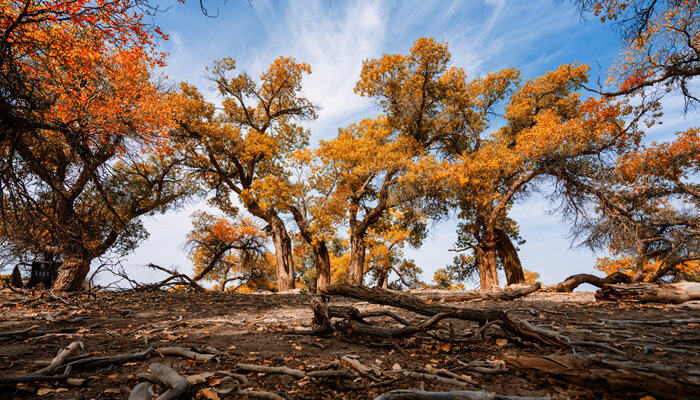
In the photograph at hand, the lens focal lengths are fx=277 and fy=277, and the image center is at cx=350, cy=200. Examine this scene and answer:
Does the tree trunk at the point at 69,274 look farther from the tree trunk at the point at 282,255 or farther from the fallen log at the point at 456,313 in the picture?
the fallen log at the point at 456,313

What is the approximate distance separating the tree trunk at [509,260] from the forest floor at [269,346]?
875 centimetres

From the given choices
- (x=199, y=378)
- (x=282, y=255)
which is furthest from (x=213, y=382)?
(x=282, y=255)

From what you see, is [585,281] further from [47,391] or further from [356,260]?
[47,391]

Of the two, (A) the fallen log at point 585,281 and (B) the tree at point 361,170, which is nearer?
(A) the fallen log at point 585,281

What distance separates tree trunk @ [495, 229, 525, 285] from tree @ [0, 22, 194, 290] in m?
15.6

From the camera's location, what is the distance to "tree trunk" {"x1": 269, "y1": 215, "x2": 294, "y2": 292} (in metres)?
14.0

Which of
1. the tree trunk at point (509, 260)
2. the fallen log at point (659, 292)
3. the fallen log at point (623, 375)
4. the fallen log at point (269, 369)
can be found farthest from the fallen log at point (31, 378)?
the tree trunk at point (509, 260)

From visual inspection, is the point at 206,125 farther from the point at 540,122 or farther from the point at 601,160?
the point at 601,160

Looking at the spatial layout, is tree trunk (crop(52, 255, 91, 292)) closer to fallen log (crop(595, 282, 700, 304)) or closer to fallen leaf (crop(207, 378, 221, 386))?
fallen leaf (crop(207, 378, 221, 386))

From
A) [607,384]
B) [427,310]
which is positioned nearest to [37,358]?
[427,310]

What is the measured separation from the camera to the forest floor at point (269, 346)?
2316mm

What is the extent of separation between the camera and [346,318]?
4.07m

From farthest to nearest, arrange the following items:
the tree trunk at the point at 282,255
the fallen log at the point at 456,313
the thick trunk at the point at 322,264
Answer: the thick trunk at the point at 322,264, the tree trunk at the point at 282,255, the fallen log at the point at 456,313

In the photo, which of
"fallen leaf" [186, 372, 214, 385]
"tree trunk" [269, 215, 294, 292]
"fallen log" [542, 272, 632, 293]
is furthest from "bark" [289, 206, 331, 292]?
"fallen leaf" [186, 372, 214, 385]
